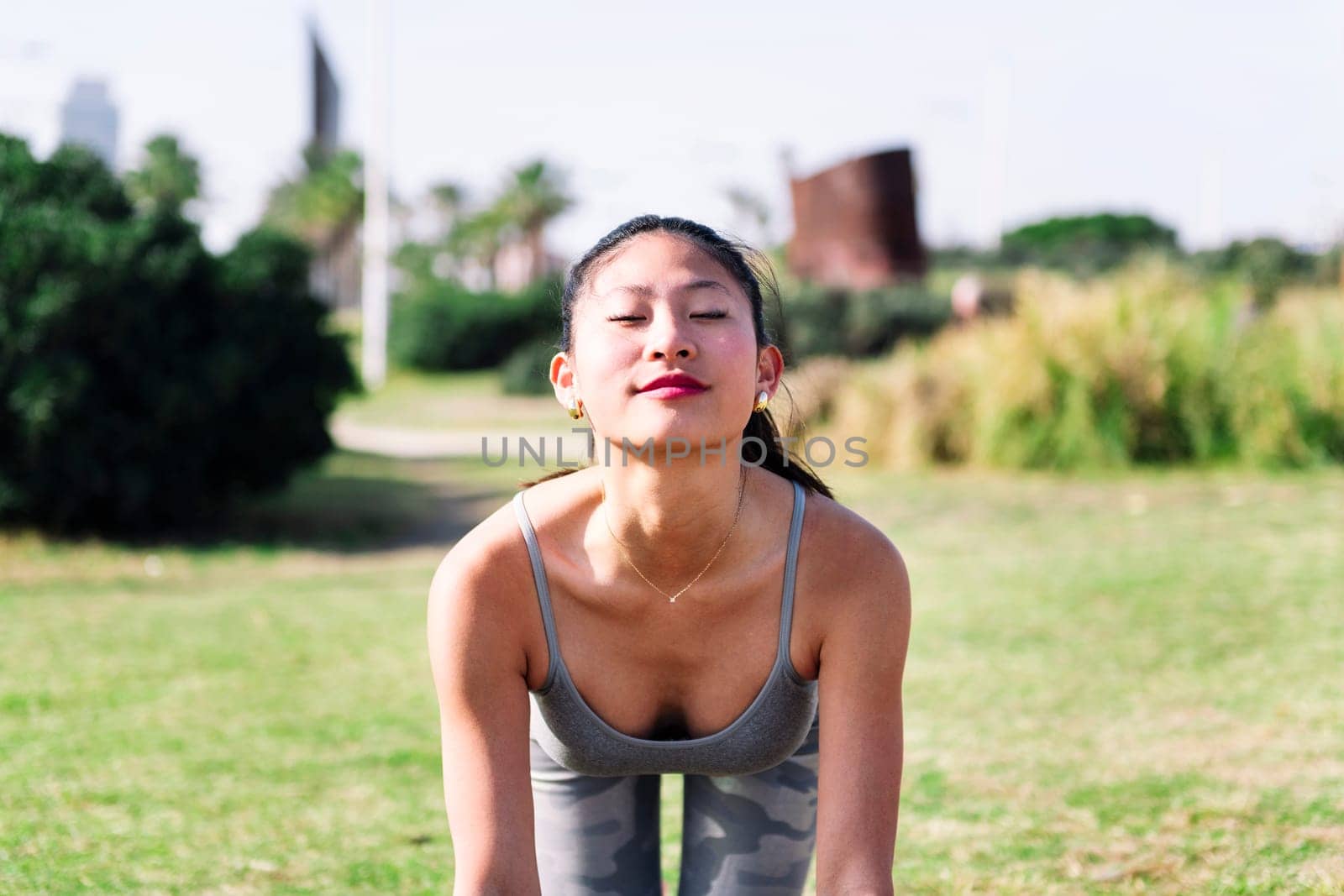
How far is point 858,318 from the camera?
19547 mm

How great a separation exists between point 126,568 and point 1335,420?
9854mm

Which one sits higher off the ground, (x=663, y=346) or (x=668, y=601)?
(x=663, y=346)

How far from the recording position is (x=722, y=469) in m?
2.27

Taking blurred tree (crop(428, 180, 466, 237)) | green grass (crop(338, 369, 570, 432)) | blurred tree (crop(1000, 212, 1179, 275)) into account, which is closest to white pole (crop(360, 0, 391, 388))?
green grass (crop(338, 369, 570, 432))

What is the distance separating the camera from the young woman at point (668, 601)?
7.25ft

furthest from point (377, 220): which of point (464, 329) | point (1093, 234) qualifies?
point (1093, 234)

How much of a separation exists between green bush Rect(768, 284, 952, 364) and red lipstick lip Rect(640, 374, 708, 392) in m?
17.2

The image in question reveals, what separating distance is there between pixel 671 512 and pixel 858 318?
692 inches

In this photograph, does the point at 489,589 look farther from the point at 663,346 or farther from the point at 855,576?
A: the point at 855,576

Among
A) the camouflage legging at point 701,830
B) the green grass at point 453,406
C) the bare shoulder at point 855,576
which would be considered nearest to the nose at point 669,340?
the bare shoulder at point 855,576

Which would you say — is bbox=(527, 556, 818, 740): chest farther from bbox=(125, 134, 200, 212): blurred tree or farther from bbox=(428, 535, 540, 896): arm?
bbox=(125, 134, 200, 212): blurred tree

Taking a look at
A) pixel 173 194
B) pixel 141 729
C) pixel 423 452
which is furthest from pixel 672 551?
pixel 423 452

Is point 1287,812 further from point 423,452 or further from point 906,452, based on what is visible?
point 423,452

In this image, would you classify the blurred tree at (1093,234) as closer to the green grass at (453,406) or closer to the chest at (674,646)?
the green grass at (453,406)
